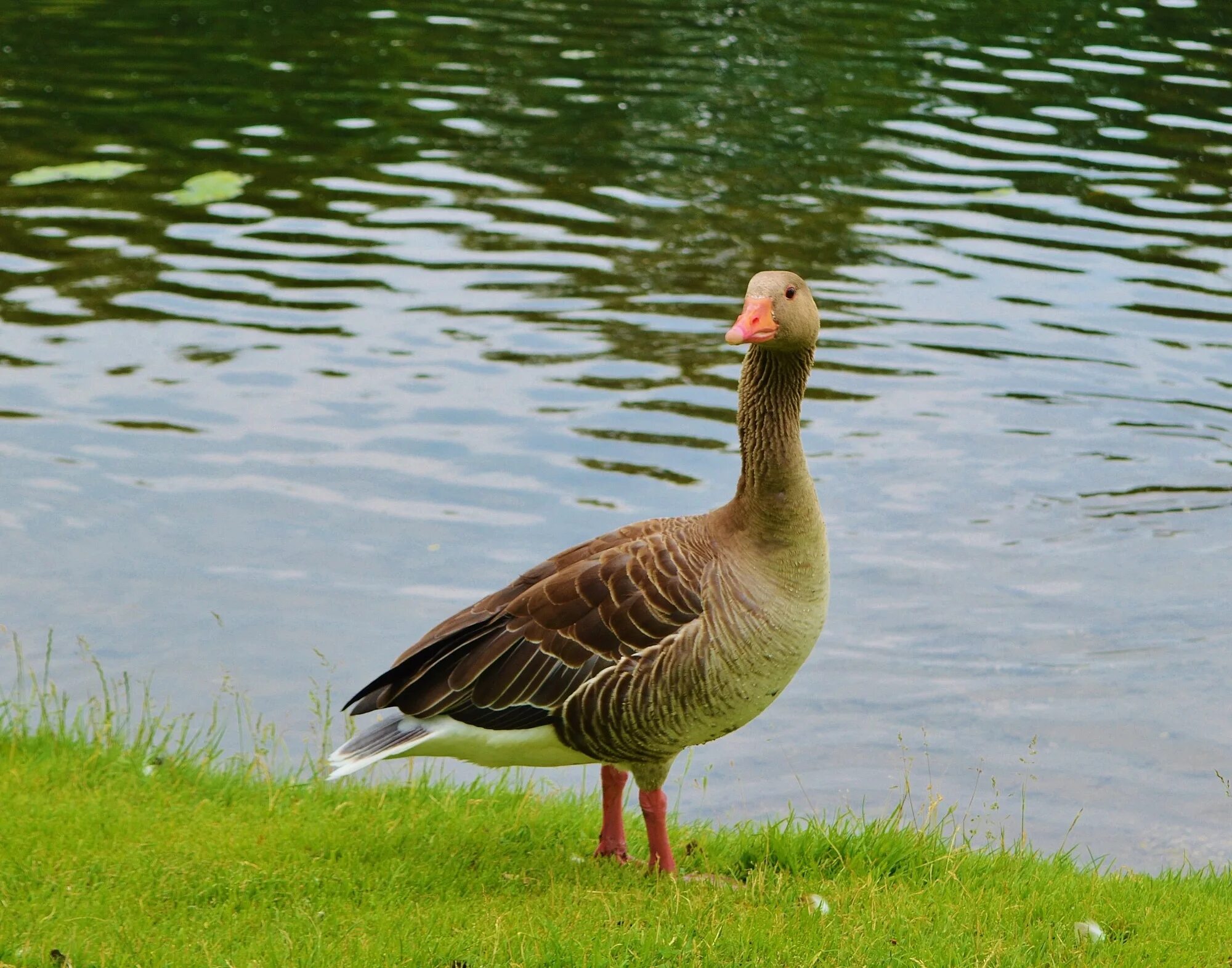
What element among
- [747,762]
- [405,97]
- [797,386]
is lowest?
[747,762]

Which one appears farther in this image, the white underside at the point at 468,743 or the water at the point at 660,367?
the water at the point at 660,367

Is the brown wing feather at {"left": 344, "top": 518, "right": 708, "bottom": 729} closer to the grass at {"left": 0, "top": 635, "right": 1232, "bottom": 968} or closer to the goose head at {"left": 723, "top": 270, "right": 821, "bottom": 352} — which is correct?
the grass at {"left": 0, "top": 635, "right": 1232, "bottom": 968}

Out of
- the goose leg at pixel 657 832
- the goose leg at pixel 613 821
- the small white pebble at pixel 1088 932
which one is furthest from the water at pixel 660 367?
the small white pebble at pixel 1088 932

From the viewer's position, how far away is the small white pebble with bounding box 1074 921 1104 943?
6.04 metres

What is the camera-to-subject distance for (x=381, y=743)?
6605 mm

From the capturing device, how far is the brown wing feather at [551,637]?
648 centimetres

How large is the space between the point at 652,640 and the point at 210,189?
14.9 metres

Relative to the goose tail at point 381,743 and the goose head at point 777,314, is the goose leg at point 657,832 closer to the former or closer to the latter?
the goose tail at point 381,743

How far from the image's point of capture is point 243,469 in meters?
13.1

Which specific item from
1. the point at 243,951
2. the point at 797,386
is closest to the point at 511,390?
the point at 797,386

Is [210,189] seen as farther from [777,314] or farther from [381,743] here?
[777,314]

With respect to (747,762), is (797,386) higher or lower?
higher

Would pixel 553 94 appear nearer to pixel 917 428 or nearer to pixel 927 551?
pixel 917 428

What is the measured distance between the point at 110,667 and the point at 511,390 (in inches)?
221
